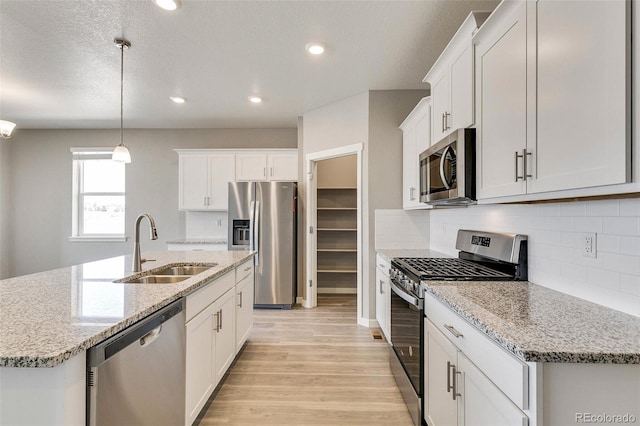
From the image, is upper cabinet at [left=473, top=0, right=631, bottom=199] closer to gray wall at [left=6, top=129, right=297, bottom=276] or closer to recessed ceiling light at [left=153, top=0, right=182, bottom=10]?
recessed ceiling light at [left=153, top=0, right=182, bottom=10]

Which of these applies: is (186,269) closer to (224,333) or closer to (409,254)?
(224,333)

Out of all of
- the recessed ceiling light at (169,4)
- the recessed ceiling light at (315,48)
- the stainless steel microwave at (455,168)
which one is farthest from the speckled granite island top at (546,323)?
the recessed ceiling light at (169,4)

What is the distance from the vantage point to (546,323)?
3.55ft

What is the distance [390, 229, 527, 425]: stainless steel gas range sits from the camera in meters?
1.80

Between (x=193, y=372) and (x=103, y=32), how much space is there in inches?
104

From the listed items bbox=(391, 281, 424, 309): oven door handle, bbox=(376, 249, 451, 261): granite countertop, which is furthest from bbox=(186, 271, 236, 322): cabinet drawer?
bbox=(376, 249, 451, 261): granite countertop

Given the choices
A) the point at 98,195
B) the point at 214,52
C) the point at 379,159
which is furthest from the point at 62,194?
the point at 379,159

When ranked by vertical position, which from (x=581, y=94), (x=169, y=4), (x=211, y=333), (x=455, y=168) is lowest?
(x=211, y=333)

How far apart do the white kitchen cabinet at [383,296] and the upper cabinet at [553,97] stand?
1.44m

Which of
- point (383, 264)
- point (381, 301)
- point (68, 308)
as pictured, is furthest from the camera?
point (381, 301)

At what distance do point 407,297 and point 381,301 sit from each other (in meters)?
1.34

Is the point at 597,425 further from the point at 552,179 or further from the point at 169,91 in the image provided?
the point at 169,91

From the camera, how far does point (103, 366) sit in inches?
41.0

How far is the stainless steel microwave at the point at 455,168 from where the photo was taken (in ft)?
6.01
